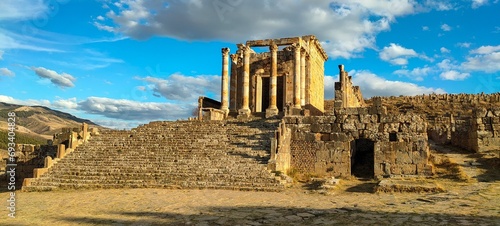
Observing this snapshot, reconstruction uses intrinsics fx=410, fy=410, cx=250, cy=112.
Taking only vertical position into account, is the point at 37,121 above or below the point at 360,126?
above

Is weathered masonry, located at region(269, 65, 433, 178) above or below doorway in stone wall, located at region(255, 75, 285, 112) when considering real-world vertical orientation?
below

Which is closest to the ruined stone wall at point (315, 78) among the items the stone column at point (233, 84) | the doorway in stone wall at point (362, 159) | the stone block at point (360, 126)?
the stone column at point (233, 84)

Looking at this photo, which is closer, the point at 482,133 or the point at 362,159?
the point at 482,133

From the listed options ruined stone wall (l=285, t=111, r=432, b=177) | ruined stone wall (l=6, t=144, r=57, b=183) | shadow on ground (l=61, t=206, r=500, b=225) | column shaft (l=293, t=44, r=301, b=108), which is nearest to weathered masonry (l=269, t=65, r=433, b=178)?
ruined stone wall (l=285, t=111, r=432, b=177)

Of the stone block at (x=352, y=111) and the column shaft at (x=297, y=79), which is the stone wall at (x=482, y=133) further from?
the column shaft at (x=297, y=79)

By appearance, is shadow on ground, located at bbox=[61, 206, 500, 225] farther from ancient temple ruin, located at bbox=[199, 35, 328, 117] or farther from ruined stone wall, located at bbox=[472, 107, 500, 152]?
ancient temple ruin, located at bbox=[199, 35, 328, 117]

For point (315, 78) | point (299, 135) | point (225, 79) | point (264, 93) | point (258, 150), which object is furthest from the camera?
point (264, 93)

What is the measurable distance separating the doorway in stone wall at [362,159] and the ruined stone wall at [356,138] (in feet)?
3.09

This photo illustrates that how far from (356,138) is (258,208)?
28.3ft

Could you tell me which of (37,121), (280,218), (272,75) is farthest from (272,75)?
(37,121)

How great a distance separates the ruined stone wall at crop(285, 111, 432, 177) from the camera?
16766 mm

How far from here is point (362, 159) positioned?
19.8 m

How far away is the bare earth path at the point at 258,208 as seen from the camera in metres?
8.75

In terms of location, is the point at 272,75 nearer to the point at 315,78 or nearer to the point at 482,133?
the point at 315,78
